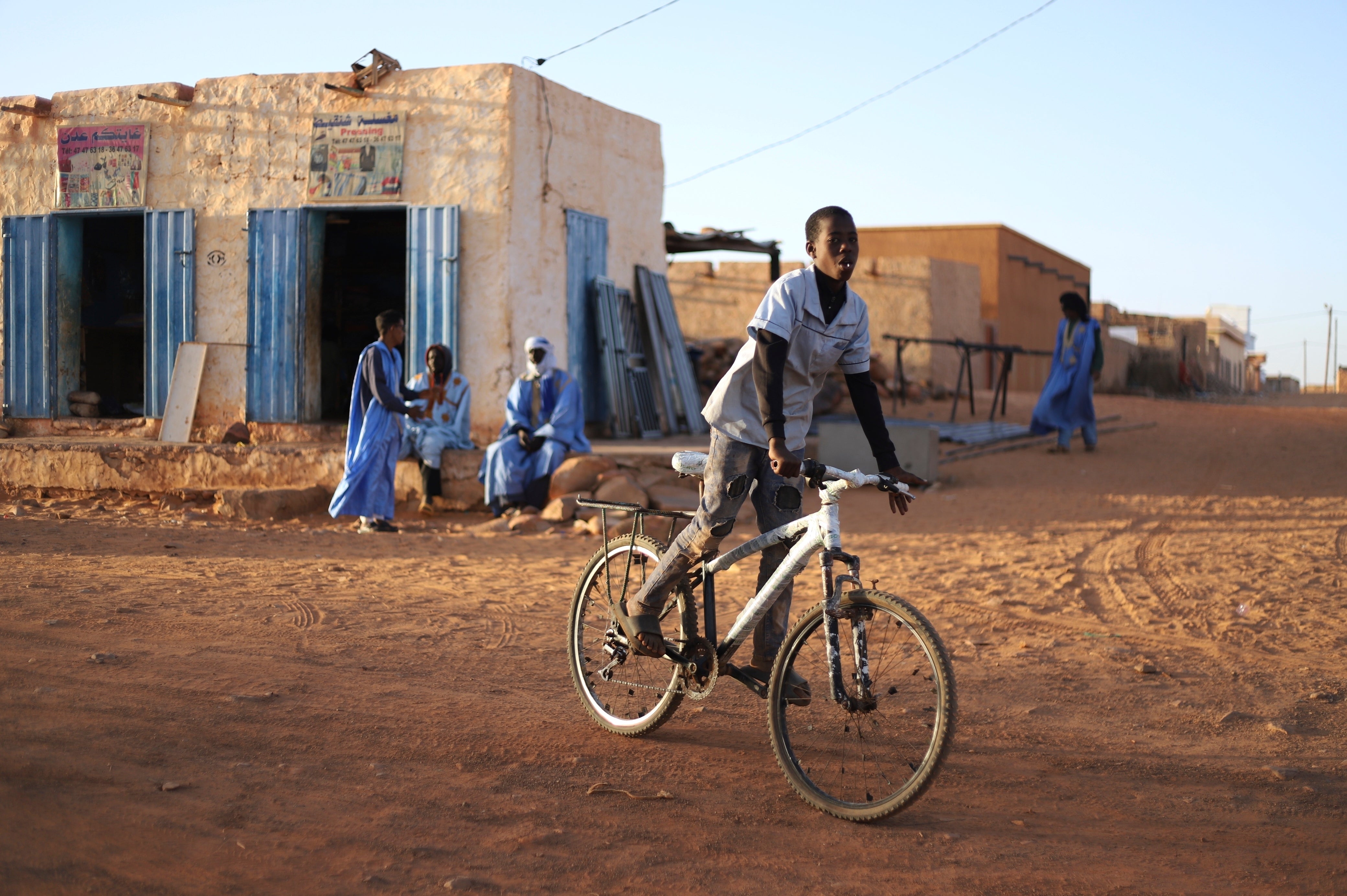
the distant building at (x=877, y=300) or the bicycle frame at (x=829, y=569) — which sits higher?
the distant building at (x=877, y=300)

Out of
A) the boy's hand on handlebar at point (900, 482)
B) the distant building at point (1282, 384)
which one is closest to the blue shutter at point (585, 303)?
the boy's hand on handlebar at point (900, 482)

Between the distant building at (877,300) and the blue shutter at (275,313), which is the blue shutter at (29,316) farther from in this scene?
the distant building at (877,300)

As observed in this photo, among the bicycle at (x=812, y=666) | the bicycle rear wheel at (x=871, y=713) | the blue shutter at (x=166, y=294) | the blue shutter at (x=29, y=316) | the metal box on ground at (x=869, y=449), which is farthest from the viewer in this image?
the blue shutter at (x=29, y=316)

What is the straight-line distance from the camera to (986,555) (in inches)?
281

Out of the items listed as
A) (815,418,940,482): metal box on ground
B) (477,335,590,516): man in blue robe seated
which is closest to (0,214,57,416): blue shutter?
(477,335,590,516): man in blue robe seated

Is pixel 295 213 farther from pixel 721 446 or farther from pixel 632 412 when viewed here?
pixel 721 446

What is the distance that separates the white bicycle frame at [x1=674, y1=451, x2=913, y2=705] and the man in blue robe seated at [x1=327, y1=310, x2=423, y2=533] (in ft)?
18.2

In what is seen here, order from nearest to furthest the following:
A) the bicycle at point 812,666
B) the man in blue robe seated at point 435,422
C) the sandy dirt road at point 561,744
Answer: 1. the sandy dirt road at point 561,744
2. the bicycle at point 812,666
3. the man in blue robe seated at point 435,422

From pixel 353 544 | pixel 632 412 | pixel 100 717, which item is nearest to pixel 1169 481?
pixel 632 412

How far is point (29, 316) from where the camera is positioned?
11.3 meters

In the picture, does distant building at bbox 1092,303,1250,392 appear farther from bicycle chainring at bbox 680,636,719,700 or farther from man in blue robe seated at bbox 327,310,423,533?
bicycle chainring at bbox 680,636,719,700

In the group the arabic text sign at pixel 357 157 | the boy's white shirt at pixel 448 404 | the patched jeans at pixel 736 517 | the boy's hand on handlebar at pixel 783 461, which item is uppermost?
the arabic text sign at pixel 357 157

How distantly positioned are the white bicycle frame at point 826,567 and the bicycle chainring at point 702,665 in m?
0.03

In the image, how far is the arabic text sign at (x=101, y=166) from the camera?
1088 cm
